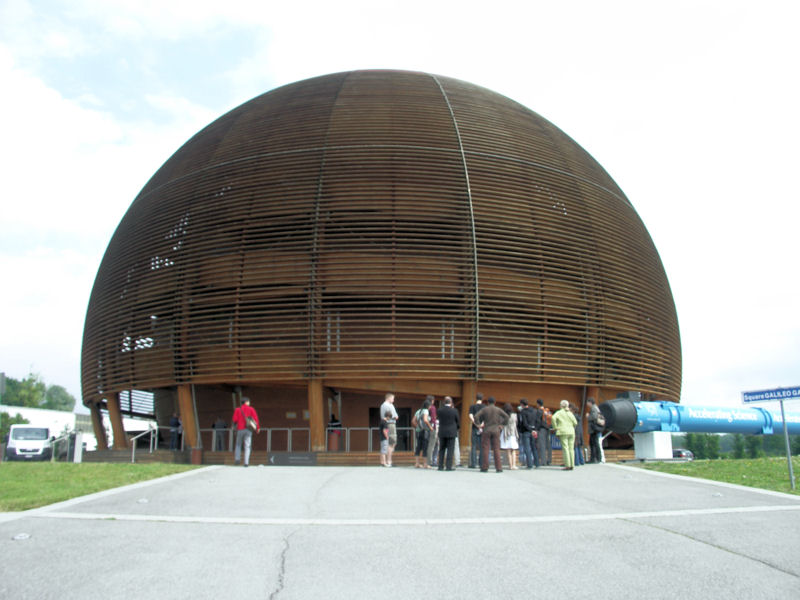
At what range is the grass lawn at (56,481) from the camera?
7944mm

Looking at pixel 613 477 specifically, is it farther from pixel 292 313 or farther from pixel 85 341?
pixel 85 341

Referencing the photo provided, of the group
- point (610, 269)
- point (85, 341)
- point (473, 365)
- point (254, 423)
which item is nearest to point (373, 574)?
point (254, 423)

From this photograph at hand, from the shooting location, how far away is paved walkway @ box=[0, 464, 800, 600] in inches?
172

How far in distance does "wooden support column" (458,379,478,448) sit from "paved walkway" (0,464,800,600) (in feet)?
29.2

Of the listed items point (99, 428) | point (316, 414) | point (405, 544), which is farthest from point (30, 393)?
point (405, 544)

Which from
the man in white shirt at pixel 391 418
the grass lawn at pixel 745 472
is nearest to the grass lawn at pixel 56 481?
the man in white shirt at pixel 391 418

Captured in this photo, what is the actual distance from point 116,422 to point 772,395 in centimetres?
2032

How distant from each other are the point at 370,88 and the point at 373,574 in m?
20.6

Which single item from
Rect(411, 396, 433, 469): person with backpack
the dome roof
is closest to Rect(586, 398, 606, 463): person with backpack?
the dome roof

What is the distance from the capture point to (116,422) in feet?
75.3

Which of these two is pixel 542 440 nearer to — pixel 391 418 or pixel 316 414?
pixel 391 418

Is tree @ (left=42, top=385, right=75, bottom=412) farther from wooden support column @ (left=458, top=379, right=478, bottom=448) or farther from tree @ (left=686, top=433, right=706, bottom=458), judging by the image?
wooden support column @ (left=458, top=379, right=478, bottom=448)

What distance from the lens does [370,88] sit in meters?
23.0

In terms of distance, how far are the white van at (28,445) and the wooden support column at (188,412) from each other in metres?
13.6
